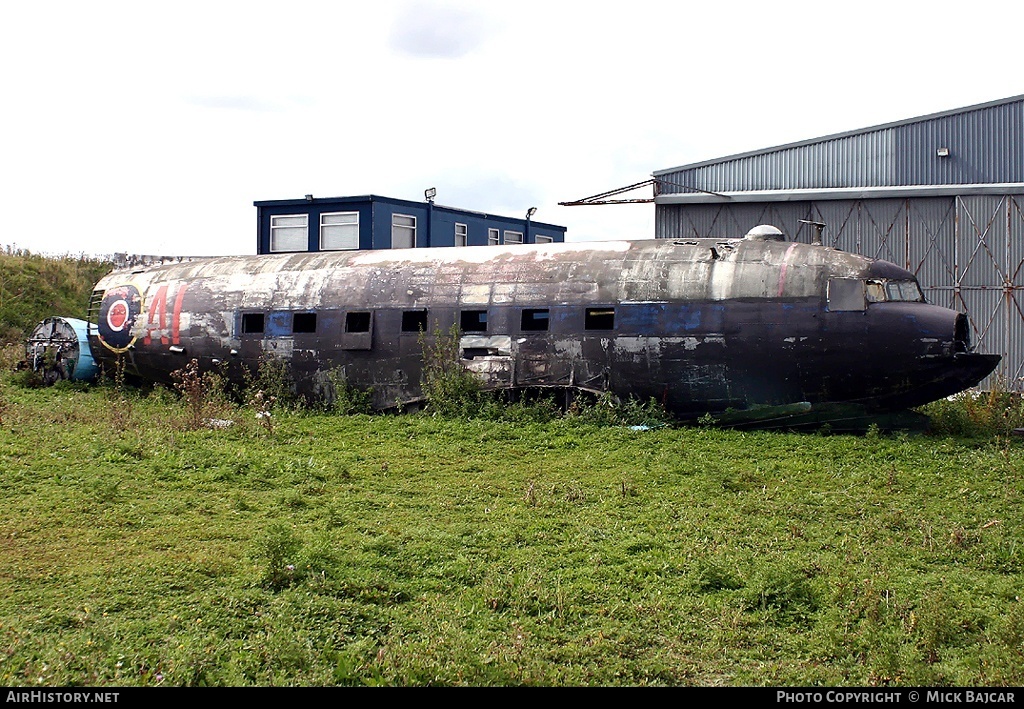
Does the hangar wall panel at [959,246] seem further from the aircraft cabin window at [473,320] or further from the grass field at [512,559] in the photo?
the aircraft cabin window at [473,320]

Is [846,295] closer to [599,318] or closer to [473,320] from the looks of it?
[599,318]

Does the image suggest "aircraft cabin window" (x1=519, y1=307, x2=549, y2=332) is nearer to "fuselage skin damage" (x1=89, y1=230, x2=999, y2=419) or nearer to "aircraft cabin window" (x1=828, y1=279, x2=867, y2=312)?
"fuselage skin damage" (x1=89, y1=230, x2=999, y2=419)

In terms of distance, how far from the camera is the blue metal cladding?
1003 inches

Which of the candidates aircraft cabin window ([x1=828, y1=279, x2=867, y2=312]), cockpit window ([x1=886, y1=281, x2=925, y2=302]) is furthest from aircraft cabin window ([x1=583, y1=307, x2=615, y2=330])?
cockpit window ([x1=886, y1=281, x2=925, y2=302])

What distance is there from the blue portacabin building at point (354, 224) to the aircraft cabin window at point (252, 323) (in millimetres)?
8604

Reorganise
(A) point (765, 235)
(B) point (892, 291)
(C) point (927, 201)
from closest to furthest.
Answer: (B) point (892, 291) → (A) point (765, 235) → (C) point (927, 201)

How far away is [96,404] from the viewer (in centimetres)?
2038

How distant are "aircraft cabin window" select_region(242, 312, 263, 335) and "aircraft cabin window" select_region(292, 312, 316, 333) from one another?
0.87 metres

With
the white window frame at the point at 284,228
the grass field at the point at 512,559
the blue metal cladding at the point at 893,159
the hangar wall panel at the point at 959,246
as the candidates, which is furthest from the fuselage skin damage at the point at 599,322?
the blue metal cladding at the point at 893,159

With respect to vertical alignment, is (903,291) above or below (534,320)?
above

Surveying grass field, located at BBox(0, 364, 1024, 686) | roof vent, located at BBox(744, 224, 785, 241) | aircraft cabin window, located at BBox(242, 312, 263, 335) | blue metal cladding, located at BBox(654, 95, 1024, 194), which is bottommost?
grass field, located at BBox(0, 364, 1024, 686)

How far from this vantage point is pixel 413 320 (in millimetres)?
18859

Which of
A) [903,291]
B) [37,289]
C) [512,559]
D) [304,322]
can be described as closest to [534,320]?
[304,322]

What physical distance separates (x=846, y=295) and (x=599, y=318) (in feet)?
14.4
